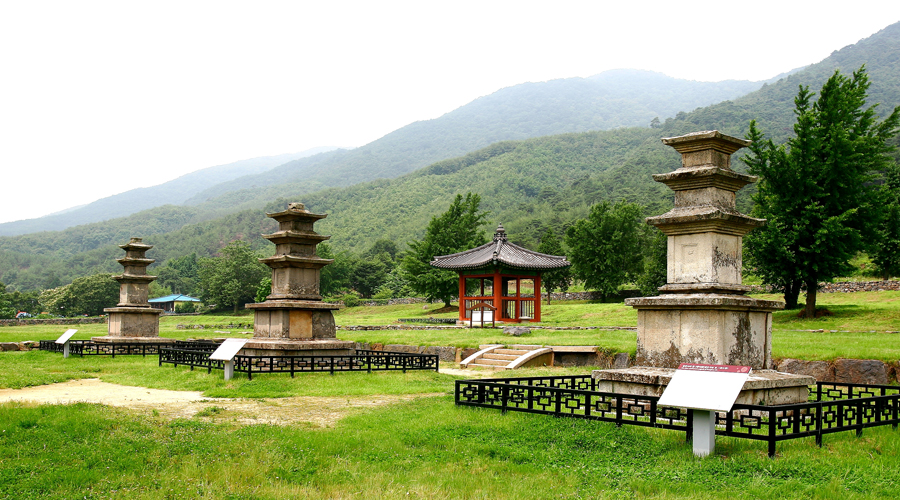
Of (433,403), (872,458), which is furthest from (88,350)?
(872,458)

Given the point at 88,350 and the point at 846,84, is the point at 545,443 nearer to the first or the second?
the point at 88,350

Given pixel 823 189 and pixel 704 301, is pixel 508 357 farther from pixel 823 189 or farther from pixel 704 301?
pixel 823 189

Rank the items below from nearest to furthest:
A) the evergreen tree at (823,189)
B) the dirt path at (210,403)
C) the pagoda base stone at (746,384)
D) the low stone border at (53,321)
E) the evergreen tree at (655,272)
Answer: the pagoda base stone at (746,384) → the dirt path at (210,403) → the evergreen tree at (823,189) → the evergreen tree at (655,272) → the low stone border at (53,321)

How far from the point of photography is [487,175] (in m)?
133

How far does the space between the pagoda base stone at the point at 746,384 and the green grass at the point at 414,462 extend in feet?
4.09

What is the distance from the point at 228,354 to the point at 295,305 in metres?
3.69

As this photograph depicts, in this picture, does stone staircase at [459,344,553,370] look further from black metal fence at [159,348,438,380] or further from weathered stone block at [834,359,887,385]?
weathered stone block at [834,359,887,385]

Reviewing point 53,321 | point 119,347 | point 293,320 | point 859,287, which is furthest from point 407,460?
point 53,321

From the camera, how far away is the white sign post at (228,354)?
1556cm

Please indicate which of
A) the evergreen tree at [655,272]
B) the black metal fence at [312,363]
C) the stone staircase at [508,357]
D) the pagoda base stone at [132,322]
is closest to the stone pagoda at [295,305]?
the black metal fence at [312,363]

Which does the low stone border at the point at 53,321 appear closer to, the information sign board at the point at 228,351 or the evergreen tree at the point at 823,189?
the information sign board at the point at 228,351

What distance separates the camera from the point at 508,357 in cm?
2145

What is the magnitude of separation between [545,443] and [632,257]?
42.9 metres

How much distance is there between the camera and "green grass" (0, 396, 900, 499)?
6.30m
